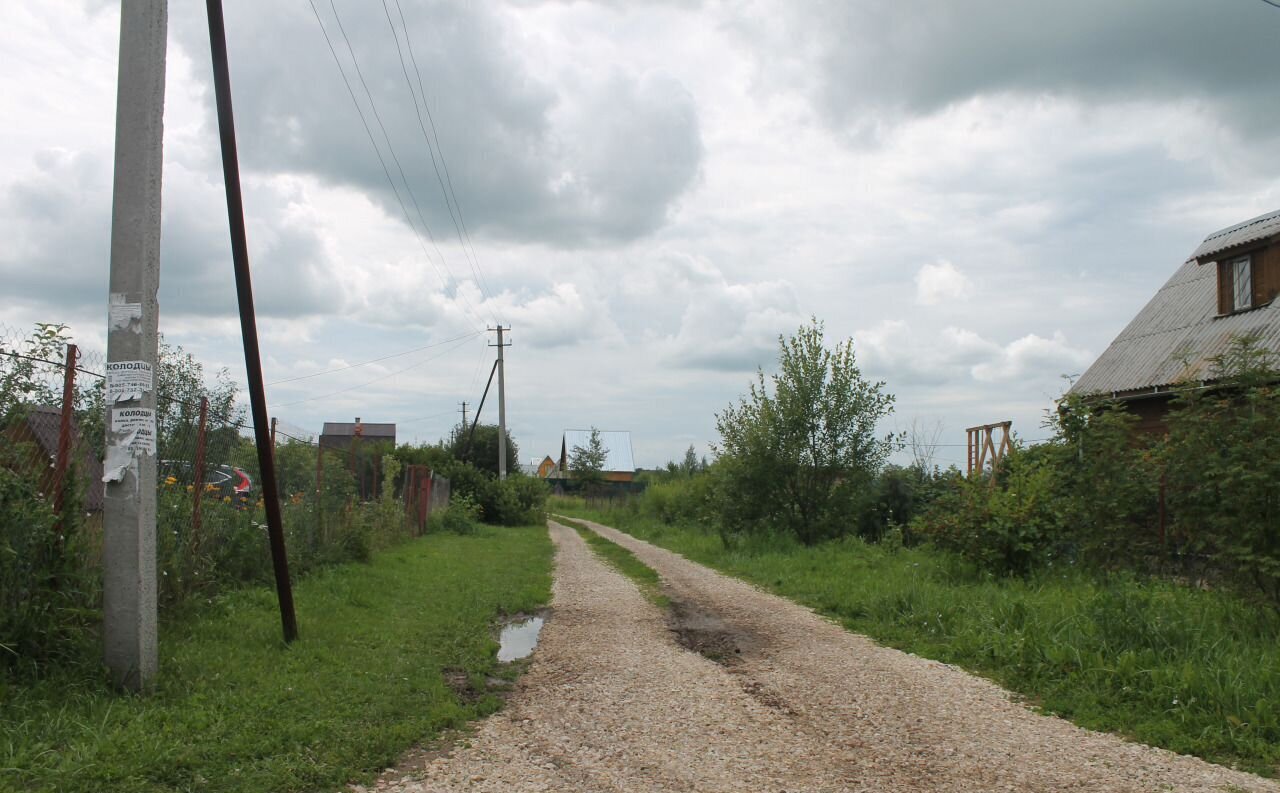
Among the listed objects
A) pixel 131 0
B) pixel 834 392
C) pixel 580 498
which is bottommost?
pixel 580 498

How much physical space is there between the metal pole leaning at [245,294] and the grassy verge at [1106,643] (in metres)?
5.66

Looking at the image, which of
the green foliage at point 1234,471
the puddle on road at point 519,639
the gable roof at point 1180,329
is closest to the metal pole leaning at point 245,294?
the puddle on road at point 519,639

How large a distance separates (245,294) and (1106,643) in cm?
763

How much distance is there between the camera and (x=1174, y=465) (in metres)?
9.33

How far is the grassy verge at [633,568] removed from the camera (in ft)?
43.3

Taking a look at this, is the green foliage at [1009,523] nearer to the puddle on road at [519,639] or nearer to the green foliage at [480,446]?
the puddle on road at [519,639]

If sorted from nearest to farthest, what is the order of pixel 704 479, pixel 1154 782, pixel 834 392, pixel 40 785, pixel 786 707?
pixel 40 785, pixel 1154 782, pixel 786 707, pixel 834 392, pixel 704 479

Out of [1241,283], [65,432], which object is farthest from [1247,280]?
[65,432]

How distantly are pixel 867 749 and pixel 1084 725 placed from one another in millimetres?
1629

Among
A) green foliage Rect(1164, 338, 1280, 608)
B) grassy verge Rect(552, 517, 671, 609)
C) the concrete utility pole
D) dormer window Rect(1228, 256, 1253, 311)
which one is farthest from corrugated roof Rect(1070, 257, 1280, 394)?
the concrete utility pole

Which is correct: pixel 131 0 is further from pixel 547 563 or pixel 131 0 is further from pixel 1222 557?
pixel 547 563

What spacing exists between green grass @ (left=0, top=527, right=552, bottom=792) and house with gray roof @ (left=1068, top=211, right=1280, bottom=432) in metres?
13.8

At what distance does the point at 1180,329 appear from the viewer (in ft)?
67.4

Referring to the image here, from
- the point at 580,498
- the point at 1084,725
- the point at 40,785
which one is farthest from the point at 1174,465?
the point at 580,498
